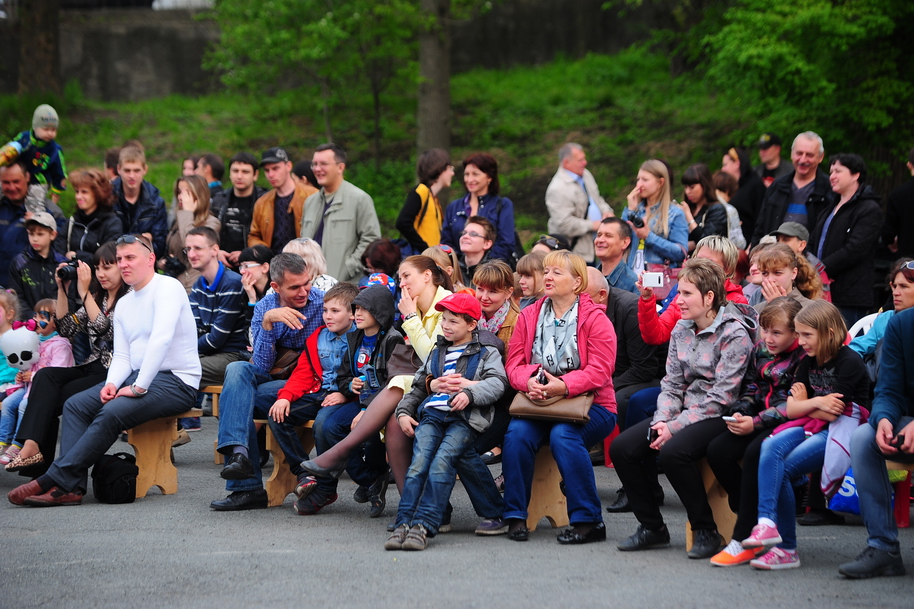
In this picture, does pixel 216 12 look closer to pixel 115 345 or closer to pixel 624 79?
pixel 624 79

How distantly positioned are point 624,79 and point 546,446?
15396mm

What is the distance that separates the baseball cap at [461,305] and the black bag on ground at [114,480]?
256 cm

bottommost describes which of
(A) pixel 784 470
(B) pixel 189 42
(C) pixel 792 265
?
(A) pixel 784 470

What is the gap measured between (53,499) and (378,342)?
2423mm

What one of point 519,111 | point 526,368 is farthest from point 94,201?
point 519,111

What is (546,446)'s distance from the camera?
234 inches

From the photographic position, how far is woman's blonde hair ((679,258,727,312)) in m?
5.53

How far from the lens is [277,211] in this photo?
9742 millimetres

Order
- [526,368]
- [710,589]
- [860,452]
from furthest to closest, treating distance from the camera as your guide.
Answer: [526,368] → [860,452] → [710,589]

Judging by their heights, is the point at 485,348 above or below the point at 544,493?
above

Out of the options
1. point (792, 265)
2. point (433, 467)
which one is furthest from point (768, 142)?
point (433, 467)

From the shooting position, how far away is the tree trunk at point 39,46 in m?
19.4

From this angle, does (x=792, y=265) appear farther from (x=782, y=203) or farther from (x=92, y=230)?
(x=92, y=230)

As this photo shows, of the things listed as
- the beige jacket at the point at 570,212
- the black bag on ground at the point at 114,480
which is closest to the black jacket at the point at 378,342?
the black bag on ground at the point at 114,480
